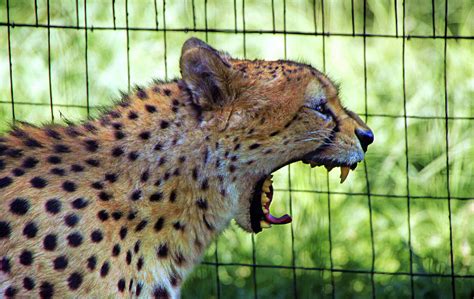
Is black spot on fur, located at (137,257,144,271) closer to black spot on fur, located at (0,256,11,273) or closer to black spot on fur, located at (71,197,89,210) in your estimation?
black spot on fur, located at (71,197,89,210)

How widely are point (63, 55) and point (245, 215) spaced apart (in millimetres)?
2906

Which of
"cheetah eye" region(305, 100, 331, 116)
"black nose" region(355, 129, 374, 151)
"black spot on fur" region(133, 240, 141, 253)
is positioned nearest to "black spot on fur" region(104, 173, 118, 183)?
"black spot on fur" region(133, 240, 141, 253)

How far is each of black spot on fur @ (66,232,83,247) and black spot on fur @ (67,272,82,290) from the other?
0.30ft

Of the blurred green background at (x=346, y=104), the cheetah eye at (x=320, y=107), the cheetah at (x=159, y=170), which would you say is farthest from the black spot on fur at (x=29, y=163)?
the blurred green background at (x=346, y=104)

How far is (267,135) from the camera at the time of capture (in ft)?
12.7

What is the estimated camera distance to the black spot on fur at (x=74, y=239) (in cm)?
362

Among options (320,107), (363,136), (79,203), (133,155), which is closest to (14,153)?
(79,203)

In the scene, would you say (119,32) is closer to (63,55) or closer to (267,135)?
(63,55)

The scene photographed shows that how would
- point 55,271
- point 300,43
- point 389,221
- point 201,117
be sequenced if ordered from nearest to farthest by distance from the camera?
point 55,271, point 201,117, point 389,221, point 300,43

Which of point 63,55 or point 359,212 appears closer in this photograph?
point 359,212

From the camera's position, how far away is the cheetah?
3617 millimetres

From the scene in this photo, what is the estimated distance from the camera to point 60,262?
359 cm

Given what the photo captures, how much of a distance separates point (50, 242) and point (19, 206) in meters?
0.15

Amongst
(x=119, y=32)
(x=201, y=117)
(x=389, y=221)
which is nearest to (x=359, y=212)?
(x=389, y=221)
